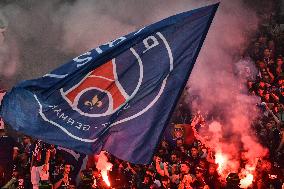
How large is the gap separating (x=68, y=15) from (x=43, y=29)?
22.9 inches

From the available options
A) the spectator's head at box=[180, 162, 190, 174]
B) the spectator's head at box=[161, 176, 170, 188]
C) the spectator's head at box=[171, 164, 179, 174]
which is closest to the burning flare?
the spectator's head at box=[161, 176, 170, 188]

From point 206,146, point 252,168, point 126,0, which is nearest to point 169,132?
point 206,146

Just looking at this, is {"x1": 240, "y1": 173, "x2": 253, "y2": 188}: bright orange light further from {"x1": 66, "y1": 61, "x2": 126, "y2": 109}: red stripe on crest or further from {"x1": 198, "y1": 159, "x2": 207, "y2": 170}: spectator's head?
{"x1": 66, "y1": 61, "x2": 126, "y2": 109}: red stripe on crest

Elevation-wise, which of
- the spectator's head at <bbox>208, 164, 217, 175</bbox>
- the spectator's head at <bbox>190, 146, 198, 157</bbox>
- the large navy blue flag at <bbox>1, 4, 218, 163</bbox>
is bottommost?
the large navy blue flag at <bbox>1, 4, 218, 163</bbox>

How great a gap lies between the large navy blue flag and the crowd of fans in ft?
7.45

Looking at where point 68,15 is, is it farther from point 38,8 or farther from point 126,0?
point 126,0

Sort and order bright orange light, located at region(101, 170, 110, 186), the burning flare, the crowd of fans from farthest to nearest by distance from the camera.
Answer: the burning flare < bright orange light, located at region(101, 170, 110, 186) < the crowd of fans

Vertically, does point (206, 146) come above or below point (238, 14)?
below

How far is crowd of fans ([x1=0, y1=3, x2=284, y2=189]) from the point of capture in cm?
692

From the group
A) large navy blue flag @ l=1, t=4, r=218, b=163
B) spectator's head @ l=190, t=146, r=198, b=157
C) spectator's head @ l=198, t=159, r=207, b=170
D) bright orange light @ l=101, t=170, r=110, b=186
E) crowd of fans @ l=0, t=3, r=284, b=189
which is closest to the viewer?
large navy blue flag @ l=1, t=4, r=218, b=163

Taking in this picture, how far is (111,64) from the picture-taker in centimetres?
419

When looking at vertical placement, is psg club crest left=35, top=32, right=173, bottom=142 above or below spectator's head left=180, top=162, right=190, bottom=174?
below

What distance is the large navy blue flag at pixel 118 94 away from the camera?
397 centimetres

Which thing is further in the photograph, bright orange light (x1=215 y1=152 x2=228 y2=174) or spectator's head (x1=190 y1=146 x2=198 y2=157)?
bright orange light (x1=215 y1=152 x2=228 y2=174)
